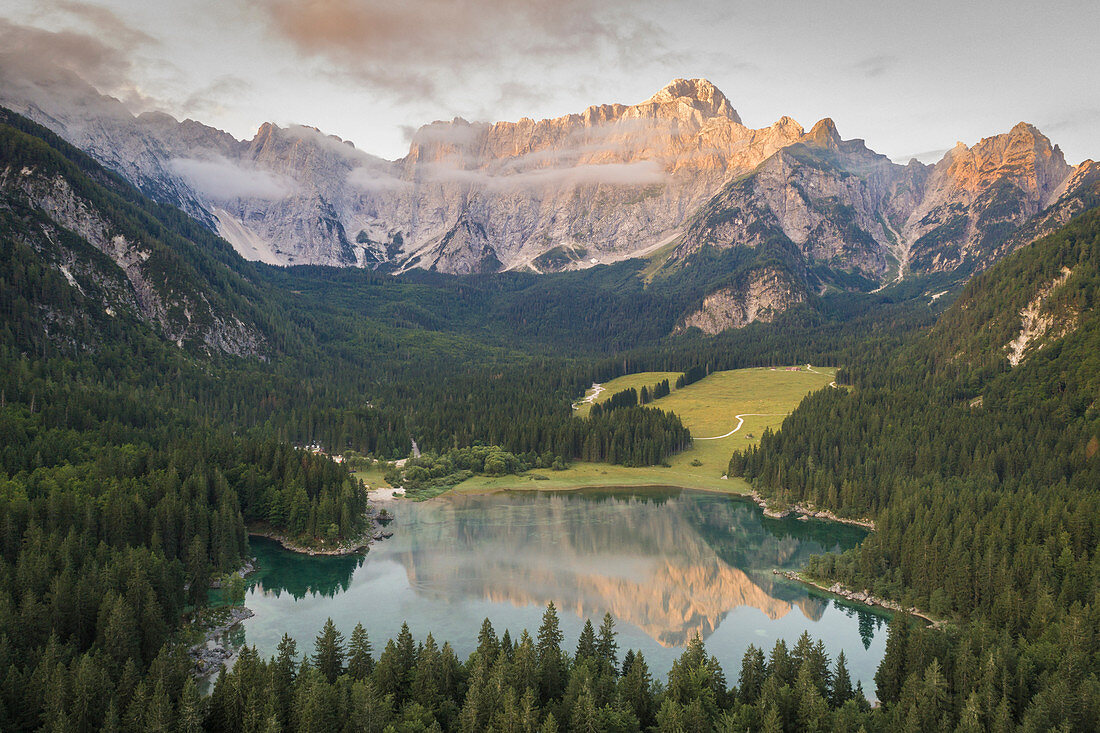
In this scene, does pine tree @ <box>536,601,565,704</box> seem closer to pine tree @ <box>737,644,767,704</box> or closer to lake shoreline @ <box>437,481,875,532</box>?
pine tree @ <box>737,644,767,704</box>

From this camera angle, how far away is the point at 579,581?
292 ft

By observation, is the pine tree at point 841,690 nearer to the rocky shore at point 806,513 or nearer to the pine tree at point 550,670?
the pine tree at point 550,670

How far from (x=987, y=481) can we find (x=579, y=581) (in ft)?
200

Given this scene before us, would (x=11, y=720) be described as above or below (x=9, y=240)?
below

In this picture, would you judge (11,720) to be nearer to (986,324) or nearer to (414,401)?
(414,401)

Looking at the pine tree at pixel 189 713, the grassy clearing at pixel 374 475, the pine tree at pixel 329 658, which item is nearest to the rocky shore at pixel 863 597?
the pine tree at pixel 329 658

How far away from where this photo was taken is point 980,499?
301 feet

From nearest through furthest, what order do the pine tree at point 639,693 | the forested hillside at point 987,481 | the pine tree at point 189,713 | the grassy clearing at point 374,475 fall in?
the pine tree at point 189,713 → the pine tree at point 639,693 → the forested hillside at point 987,481 → the grassy clearing at point 374,475

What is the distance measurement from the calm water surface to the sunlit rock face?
0.25 m

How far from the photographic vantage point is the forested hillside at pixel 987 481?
185ft

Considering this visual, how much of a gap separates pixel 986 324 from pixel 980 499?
91.2m

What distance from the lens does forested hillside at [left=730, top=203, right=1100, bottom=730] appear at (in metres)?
56.3

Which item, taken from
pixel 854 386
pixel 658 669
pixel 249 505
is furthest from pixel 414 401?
pixel 658 669

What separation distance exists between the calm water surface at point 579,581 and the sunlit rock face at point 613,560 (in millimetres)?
247
